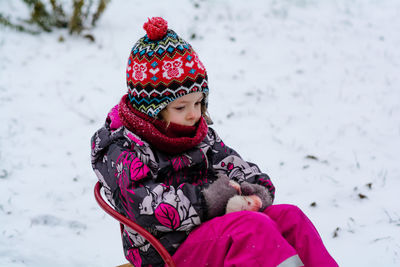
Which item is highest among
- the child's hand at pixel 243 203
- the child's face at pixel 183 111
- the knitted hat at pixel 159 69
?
the knitted hat at pixel 159 69

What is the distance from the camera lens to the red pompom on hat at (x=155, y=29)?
1922 millimetres

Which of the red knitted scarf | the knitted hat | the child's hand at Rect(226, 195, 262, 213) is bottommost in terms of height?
the child's hand at Rect(226, 195, 262, 213)

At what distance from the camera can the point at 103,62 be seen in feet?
17.5

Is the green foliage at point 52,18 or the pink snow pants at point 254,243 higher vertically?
the pink snow pants at point 254,243

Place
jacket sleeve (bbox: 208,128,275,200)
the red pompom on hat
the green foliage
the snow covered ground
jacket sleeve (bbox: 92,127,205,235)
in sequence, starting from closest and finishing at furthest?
jacket sleeve (bbox: 92,127,205,235), the red pompom on hat, jacket sleeve (bbox: 208,128,275,200), the snow covered ground, the green foliage

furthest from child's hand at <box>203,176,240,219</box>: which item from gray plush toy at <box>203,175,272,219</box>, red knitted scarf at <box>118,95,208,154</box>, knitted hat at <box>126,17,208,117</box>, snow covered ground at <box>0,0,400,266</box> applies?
snow covered ground at <box>0,0,400,266</box>

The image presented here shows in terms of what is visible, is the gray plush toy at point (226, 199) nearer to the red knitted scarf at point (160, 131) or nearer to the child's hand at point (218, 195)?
the child's hand at point (218, 195)

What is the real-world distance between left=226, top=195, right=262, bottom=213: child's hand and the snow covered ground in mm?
1110

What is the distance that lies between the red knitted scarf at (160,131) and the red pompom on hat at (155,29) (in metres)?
0.36

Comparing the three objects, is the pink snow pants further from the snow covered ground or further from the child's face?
the snow covered ground

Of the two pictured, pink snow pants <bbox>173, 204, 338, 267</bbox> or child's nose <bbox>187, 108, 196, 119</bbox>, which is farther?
child's nose <bbox>187, 108, 196, 119</bbox>

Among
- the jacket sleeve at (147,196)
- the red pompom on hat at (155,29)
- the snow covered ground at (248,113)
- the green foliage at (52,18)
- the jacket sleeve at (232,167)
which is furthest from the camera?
the green foliage at (52,18)

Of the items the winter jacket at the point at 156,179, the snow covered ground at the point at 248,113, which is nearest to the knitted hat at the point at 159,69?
the winter jacket at the point at 156,179

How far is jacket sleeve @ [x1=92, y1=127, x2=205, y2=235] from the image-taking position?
174 centimetres
